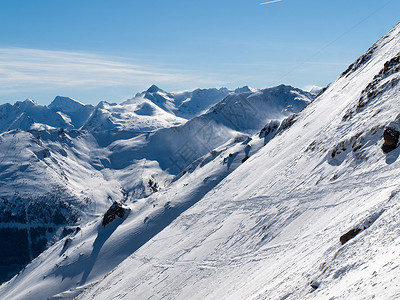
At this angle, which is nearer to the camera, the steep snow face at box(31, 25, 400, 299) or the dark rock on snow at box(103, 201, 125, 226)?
the steep snow face at box(31, 25, 400, 299)

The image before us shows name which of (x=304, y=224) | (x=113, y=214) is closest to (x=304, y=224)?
(x=304, y=224)

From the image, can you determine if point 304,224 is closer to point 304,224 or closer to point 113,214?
point 304,224

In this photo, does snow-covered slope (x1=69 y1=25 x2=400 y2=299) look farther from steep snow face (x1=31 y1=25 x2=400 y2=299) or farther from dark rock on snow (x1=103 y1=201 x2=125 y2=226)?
dark rock on snow (x1=103 y1=201 x2=125 y2=226)

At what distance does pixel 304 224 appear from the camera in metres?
29.2

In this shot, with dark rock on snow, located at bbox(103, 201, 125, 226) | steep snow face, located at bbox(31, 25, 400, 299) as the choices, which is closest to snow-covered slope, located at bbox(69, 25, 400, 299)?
steep snow face, located at bbox(31, 25, 400, 299)

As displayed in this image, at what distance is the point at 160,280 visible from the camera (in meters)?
37.8

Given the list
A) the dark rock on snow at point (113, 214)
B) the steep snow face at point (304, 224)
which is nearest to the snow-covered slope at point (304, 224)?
the steep snow face at point (304, 224)

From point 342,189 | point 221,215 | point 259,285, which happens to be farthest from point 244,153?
point 259,285

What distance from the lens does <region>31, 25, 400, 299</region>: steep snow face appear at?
55.3 ft

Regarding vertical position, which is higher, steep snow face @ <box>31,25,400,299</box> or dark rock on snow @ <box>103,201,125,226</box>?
steep snow face @ <box>31,25,400,299</box>

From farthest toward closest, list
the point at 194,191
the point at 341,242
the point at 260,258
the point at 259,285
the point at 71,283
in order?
the point at 194,191 → the point at 71,283 → the point at 260,258 → the point at 259,285 → the point at 341,242

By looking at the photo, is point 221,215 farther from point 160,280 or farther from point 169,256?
point 160,280

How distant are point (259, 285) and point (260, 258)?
606 cm

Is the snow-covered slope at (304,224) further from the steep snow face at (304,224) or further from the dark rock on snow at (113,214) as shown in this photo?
the dark rock on snow at (113,214)
